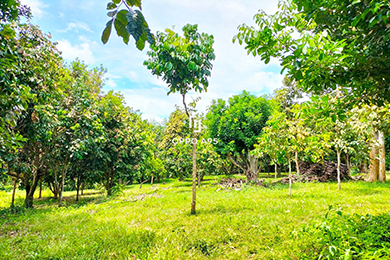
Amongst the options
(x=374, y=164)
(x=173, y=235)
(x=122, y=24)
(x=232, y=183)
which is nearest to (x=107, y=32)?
(x=122, y=24)

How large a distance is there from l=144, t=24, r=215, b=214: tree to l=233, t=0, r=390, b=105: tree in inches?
102

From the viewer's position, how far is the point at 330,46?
7.43 feet

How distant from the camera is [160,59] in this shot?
5566 mm

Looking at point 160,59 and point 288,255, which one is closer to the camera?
point 288,255

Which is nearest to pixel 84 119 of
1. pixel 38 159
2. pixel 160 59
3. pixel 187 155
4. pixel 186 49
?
pixel 38 159

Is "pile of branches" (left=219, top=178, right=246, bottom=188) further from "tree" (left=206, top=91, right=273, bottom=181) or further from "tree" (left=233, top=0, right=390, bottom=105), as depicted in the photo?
"tree" (left=233, top=0, right=390, bottom=105)

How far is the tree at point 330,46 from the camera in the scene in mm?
2367

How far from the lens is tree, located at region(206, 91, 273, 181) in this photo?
13586mm

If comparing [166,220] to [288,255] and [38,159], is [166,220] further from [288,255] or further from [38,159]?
[38,159]

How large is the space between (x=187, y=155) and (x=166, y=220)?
12378 millimetres

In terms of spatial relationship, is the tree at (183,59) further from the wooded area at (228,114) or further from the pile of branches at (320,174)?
the pile of branches at (320,174)

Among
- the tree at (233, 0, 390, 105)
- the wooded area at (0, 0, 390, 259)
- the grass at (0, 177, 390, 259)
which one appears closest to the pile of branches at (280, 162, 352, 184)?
the wooded area at (0, 0, 390, 259)

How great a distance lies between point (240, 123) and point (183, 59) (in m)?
9.28

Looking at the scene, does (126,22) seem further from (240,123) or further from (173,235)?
(240,123)
